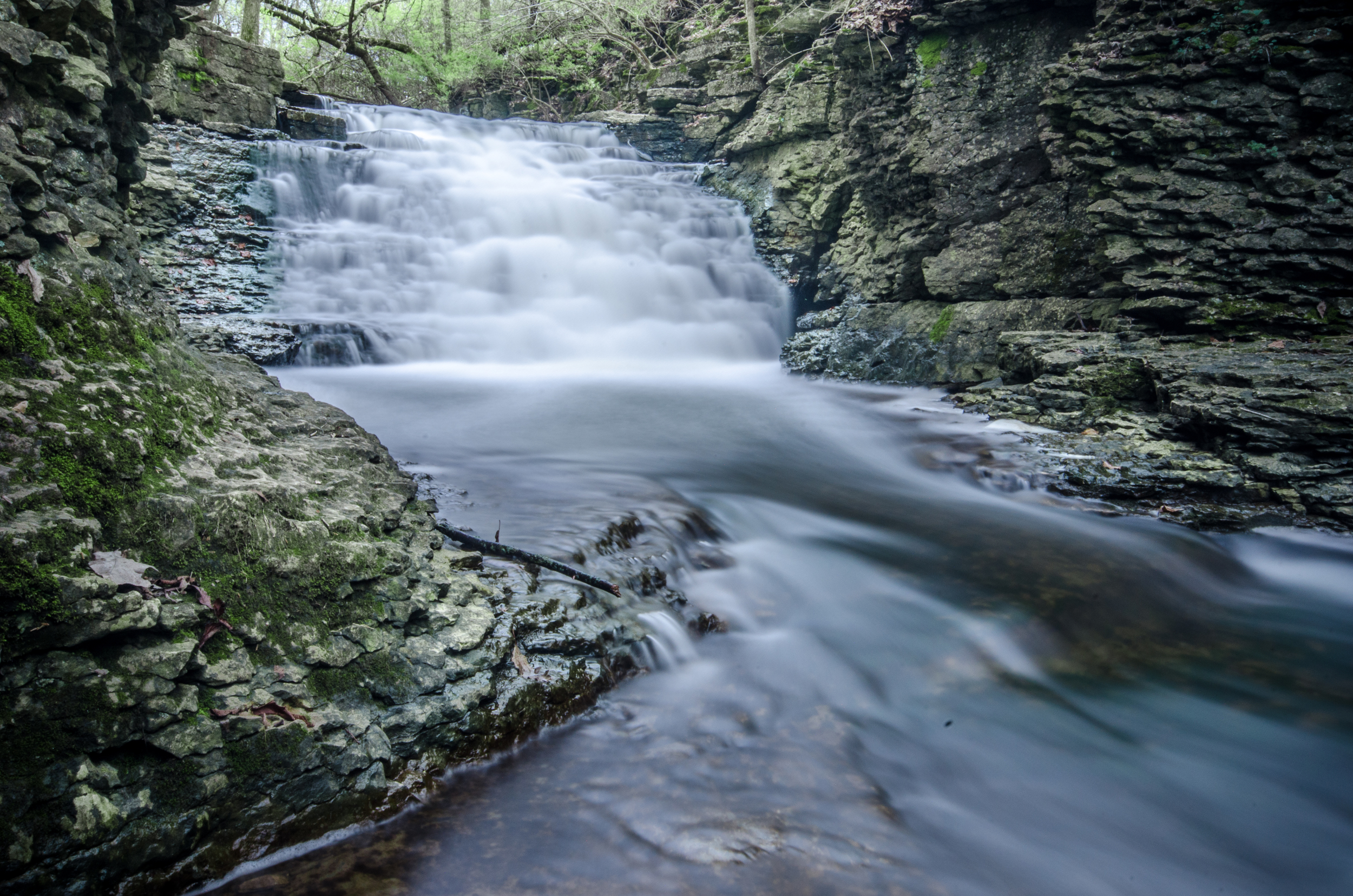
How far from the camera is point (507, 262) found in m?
10.9

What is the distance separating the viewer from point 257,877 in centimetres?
180

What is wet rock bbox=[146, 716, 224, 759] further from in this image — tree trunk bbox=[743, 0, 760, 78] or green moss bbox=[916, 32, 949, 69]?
tree trunk bbox=[743, 0, 760, 78]

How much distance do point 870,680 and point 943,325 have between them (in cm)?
635

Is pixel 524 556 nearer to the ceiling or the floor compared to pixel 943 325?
nearer to the floor

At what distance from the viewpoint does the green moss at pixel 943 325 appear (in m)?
8.44

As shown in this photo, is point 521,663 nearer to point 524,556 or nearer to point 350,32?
point 524,556

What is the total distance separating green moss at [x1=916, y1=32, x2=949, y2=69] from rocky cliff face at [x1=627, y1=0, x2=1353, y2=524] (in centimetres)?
3

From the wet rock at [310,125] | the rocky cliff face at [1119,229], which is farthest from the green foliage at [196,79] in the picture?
the rocky cliff face at [1119,229]

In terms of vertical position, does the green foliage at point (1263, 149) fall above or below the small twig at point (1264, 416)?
above

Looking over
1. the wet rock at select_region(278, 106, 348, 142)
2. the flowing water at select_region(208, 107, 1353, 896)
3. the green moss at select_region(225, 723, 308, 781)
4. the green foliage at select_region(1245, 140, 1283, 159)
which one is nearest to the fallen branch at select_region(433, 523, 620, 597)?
the flowing water at select_region(208, 107, 1353, 896)

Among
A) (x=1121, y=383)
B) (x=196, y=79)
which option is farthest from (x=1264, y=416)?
(x=196, y=79)

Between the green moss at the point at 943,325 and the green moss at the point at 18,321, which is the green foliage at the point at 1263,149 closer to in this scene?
the green moss at the point at 943,325

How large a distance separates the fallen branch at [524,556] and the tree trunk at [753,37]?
12.7 meters

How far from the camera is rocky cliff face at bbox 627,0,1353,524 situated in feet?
17.6
